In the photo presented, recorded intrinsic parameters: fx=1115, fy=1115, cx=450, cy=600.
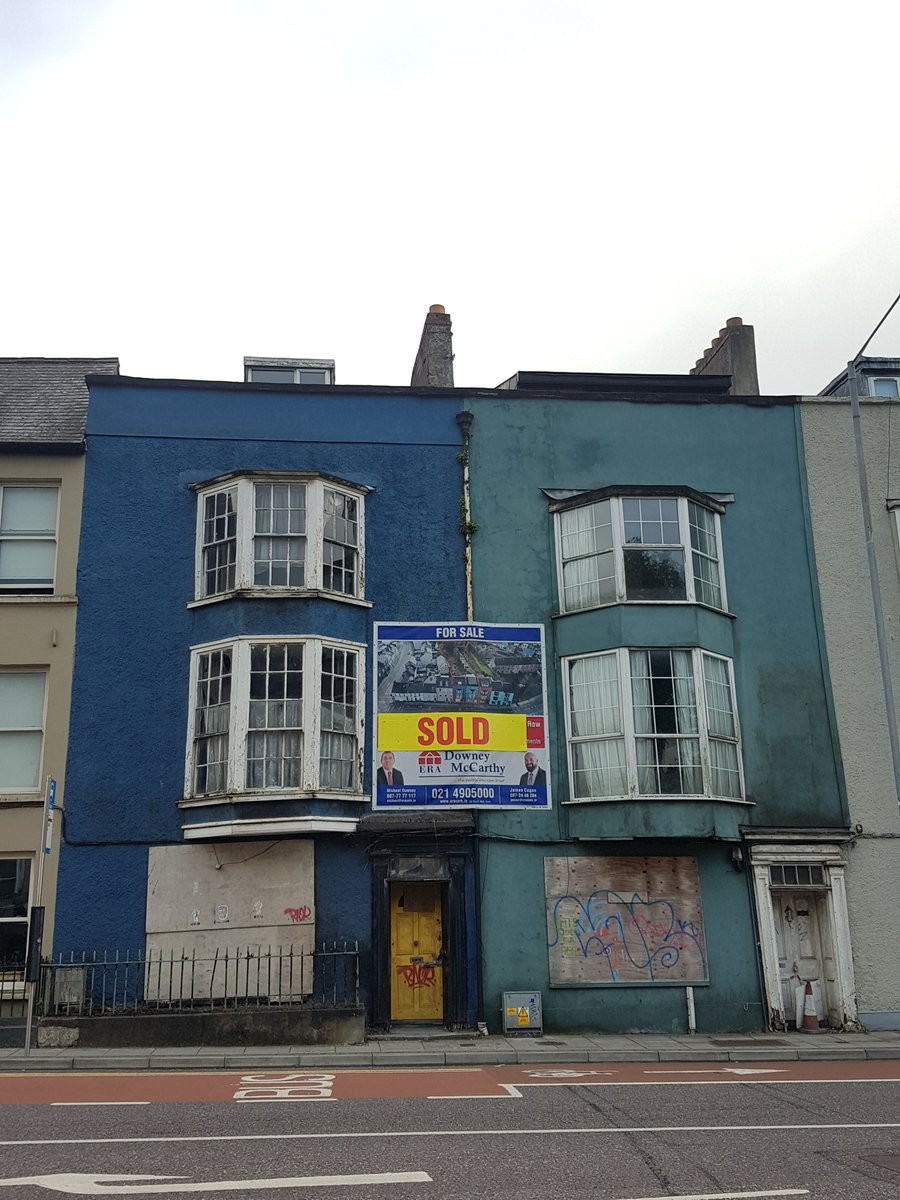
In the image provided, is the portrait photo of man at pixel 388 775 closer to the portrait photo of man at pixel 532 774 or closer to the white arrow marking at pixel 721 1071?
the portrait photo of man at pixel 532 774

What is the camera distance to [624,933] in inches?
703

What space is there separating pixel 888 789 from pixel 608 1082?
8737 millimetres

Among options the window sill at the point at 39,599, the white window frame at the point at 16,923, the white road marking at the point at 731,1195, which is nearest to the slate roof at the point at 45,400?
the window sill at the point at 39,599

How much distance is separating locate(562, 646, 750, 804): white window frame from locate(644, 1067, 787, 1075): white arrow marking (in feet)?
14.3

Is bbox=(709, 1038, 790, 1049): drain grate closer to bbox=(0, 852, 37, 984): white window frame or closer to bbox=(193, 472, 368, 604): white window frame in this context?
bbox=(193, 472, 368, 604): white window frame

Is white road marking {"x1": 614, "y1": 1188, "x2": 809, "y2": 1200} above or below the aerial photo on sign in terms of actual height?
below

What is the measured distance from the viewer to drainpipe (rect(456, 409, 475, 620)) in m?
19.2

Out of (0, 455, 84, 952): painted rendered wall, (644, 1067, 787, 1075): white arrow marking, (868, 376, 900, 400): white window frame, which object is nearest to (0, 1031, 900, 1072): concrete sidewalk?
(644, 1067, 787, 1075): white arrow marking

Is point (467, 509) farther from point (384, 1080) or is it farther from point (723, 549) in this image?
point (384, 1080)

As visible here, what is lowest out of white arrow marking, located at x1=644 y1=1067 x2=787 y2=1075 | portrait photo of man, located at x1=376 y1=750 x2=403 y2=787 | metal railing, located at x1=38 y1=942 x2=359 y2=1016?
white arrow marking, located at x1=644 y1=1067 x2=787 y2=1075

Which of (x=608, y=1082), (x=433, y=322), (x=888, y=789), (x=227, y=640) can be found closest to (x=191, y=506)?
(x=227, y=640)

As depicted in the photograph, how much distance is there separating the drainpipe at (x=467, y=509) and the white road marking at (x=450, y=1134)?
1032 centimetres

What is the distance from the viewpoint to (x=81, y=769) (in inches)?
703

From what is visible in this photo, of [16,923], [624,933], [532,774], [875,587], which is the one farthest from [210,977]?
[875,587]
